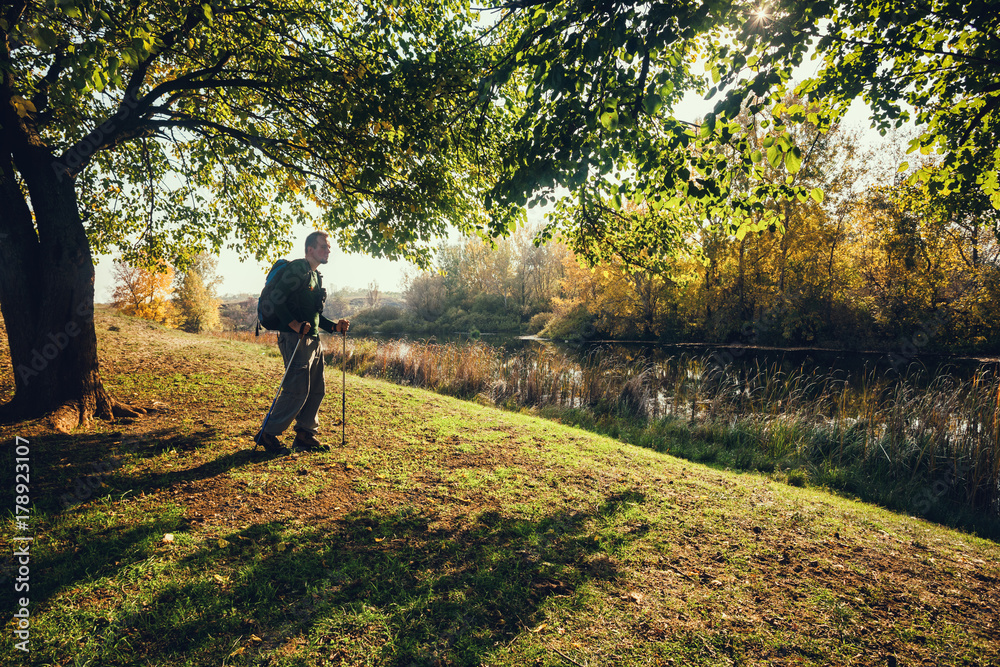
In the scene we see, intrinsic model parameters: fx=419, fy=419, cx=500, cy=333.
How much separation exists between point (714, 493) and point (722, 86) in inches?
179

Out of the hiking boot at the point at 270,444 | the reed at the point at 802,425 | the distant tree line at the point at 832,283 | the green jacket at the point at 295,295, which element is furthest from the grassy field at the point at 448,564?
the distant tree line at the point at 832,283

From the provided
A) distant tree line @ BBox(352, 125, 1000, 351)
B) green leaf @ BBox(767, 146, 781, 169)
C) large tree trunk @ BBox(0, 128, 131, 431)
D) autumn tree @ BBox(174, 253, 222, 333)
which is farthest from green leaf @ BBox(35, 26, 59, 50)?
autumn tree @ BBox(174, 253, 222, 333)

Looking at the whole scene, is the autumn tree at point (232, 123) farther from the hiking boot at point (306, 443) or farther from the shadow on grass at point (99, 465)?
the hiking boot at point (306, 443)

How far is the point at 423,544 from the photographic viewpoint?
346 cm

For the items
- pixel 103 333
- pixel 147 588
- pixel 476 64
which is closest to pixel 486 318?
pixel 103 333

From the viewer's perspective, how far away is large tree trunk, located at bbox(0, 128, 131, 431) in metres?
4.89

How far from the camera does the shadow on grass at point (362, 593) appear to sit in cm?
233

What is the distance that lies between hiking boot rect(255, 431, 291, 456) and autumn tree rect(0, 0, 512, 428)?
2.32 m

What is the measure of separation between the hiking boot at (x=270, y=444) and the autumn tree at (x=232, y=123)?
7.60ft

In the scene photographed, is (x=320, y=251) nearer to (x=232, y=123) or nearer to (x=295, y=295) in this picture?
(x=295, y=295)

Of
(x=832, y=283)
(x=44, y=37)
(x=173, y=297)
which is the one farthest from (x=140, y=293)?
(x=832, y=283)

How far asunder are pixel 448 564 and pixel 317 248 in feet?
12.4

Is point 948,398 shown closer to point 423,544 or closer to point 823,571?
point 823,571

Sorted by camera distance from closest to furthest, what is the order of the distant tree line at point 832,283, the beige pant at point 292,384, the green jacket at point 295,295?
the green jacket at point 295,295
the beige pant at point 292,384
the distant tree line at point 832,283
